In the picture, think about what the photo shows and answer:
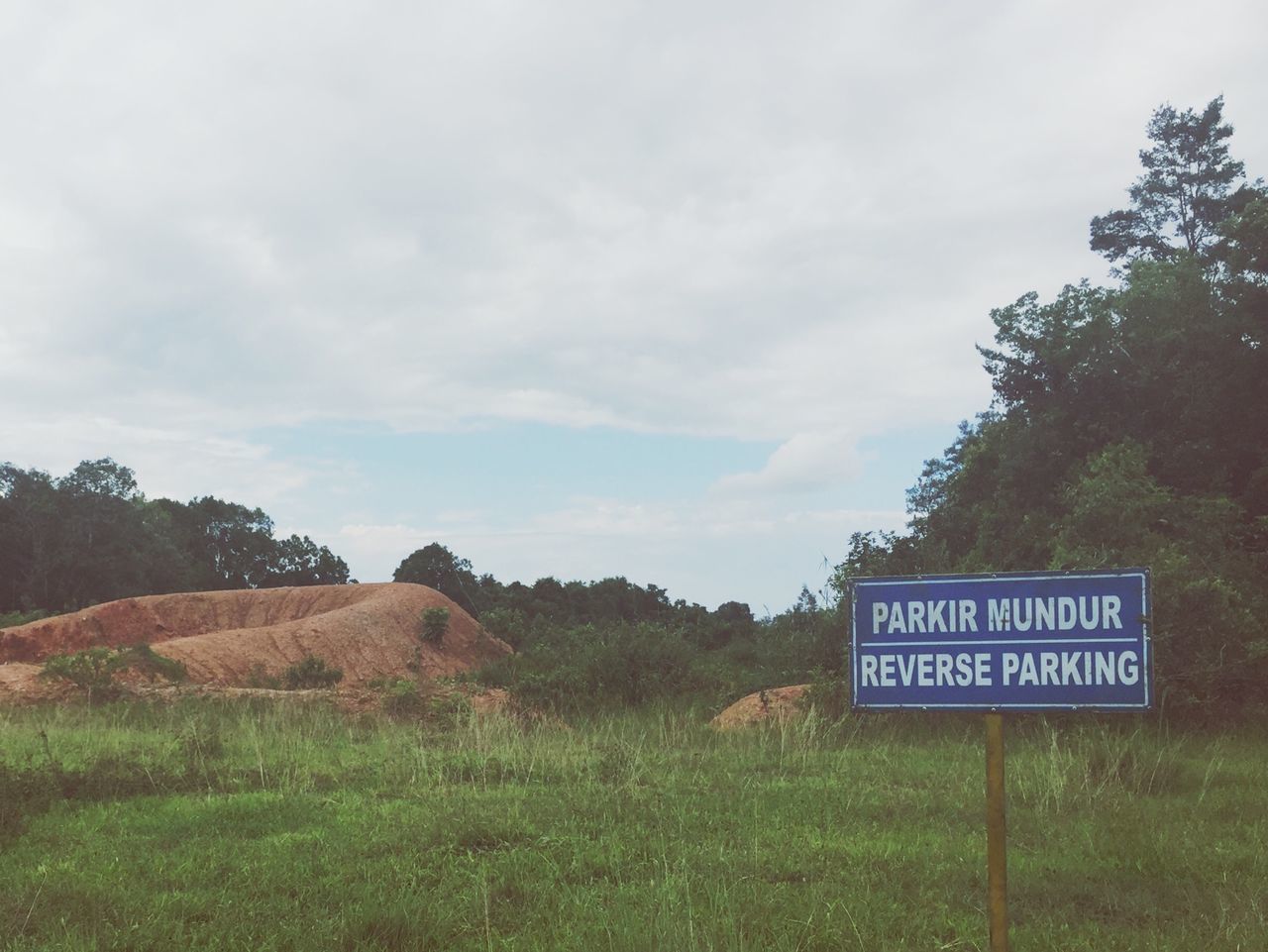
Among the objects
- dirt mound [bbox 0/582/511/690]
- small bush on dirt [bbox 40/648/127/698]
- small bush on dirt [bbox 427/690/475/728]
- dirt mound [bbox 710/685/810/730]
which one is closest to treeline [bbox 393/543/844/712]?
dirt mound [bbox 710/685/810/730]

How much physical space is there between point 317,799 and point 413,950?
13.1 ft

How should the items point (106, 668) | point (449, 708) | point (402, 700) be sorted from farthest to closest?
1. point (106, 668)
2. point (402, 700)
3. point (449, 708)

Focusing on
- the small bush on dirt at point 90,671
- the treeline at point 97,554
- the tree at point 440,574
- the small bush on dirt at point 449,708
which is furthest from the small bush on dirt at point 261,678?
the treeline at point 97,554

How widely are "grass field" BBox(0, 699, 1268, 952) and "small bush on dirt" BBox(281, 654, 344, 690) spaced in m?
11.7

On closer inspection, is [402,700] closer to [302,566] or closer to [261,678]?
[261,678]

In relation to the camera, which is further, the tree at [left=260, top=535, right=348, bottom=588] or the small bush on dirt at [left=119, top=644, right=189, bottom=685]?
the tree at [left=260, top=535, right=348, bottom=588]

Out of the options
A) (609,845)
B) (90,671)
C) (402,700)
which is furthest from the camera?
(90,671)

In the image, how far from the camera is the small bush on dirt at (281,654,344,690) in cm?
2434

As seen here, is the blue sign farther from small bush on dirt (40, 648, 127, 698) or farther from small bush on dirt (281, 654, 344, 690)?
small bush on dirt (281, 654, 344, 690)

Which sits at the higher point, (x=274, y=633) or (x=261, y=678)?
(x=274, y=633)

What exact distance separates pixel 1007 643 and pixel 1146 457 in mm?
19151

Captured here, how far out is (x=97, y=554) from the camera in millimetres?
47438

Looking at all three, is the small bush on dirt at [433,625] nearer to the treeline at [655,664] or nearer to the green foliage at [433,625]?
the green foliage at [433,625]

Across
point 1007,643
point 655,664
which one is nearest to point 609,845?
point 1007,643
